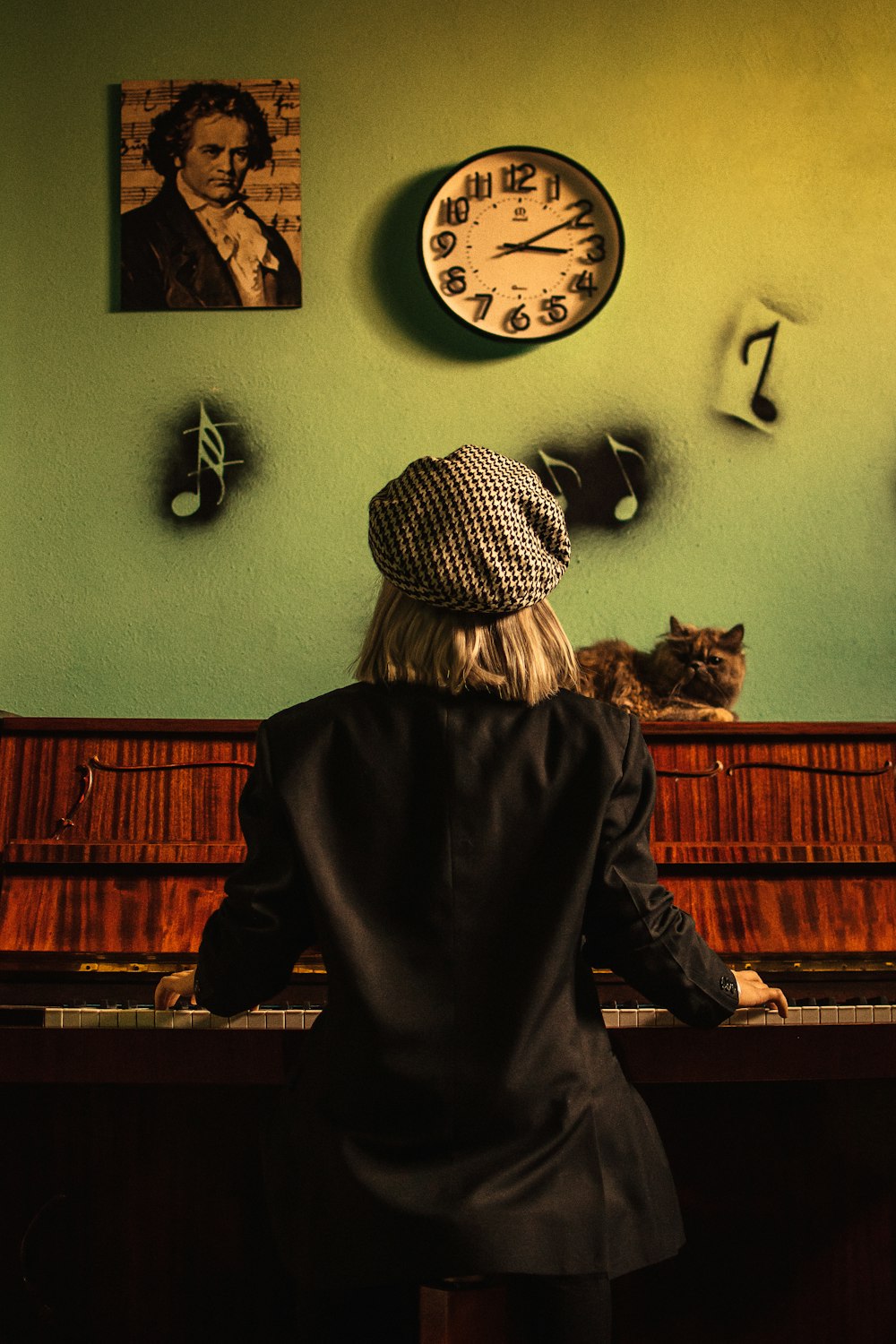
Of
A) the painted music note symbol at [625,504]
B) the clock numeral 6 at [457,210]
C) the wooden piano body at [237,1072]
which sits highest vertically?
the clock numeral 6 at [457,210]

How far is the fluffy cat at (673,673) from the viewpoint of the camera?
248 centimetres

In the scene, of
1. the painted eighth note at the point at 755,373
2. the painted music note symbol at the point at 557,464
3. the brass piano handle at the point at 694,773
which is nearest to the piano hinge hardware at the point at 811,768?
the brass piano handle at the point at 694,773

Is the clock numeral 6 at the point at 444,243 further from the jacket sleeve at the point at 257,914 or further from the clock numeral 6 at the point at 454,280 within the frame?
the jacket sleeve at the point at 257,914

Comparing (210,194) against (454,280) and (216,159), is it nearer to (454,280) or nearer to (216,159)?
(216,159)

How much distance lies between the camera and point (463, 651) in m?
1.19

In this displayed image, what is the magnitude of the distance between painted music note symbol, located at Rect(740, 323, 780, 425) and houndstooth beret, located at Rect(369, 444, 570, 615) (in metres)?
1.77

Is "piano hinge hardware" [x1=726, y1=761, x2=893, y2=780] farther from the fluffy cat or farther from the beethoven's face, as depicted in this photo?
the beethoven's face

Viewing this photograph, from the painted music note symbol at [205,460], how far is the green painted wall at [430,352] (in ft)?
0.17

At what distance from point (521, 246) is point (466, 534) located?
1.94 meters

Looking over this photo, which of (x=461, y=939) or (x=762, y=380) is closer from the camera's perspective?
(x=461, y=939)

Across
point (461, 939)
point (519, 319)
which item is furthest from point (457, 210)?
point (461, 939)

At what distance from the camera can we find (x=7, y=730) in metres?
2.01

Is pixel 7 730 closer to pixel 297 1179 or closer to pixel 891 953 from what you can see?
pixel 297 1179

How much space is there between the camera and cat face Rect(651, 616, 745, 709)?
98.3 inches
